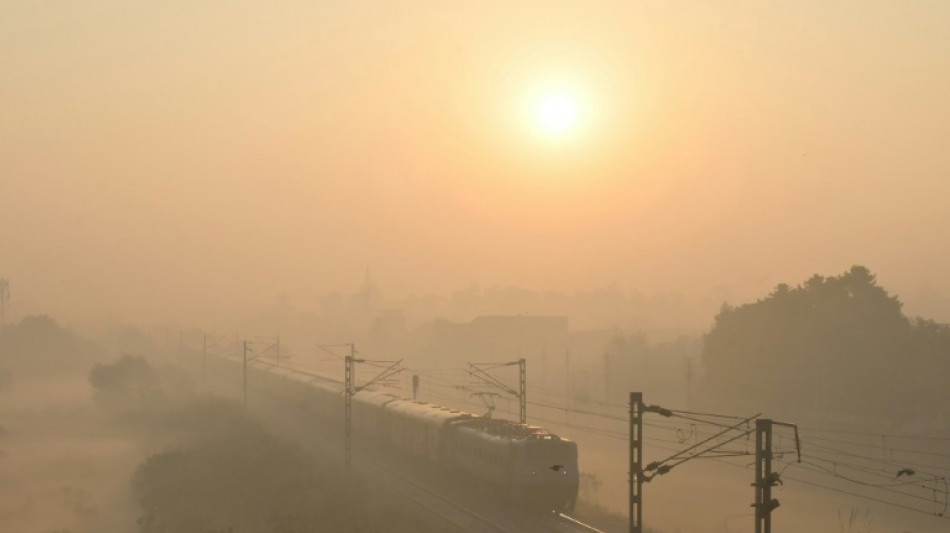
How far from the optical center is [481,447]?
3891cm

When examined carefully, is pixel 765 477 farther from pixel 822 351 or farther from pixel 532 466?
pixel 822 351

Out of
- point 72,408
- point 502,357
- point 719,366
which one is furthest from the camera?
point 502,357

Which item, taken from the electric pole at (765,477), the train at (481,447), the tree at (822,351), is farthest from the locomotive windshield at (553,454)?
the tree at (822,351)

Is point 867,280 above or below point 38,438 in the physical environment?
above

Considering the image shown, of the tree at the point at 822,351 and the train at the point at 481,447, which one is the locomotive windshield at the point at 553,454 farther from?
the tree at the point at 822,351

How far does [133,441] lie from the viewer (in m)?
75.5

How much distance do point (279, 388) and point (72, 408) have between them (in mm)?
28508

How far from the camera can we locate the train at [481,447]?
35.3 m

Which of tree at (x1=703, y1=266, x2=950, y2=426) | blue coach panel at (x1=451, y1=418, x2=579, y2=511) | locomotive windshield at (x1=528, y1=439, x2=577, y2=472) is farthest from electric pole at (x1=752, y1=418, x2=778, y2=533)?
tree at (x1=703, y1=266, x2=950, y2=426)

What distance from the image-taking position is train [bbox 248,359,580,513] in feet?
116

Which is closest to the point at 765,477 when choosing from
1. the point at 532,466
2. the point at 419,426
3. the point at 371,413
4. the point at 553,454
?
the point at 532,466

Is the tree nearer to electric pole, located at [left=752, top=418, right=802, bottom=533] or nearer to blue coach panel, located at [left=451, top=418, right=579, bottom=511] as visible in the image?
blue coach panel, located at [left=451, top=418, right=579, bottom=511]

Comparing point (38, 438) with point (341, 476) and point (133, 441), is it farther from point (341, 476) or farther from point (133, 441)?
point (341, 476)

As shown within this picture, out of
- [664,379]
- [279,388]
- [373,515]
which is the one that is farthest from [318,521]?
[664,379]
